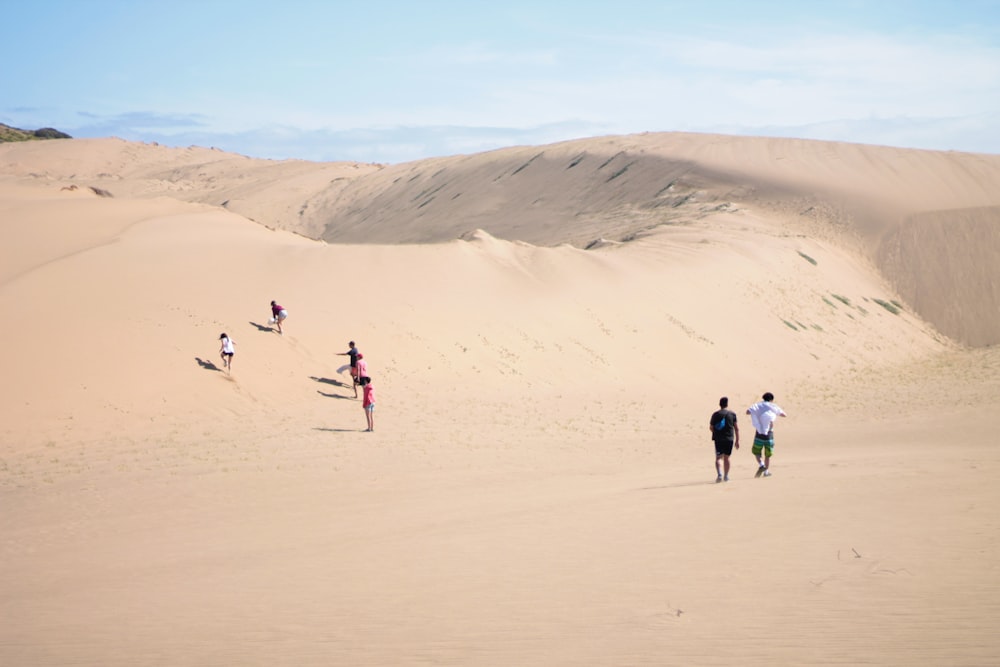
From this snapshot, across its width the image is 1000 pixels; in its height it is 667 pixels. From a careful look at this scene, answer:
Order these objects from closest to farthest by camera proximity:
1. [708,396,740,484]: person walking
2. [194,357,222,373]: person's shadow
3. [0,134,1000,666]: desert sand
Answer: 1. [0,134,1000,666]: desert sand
2. [708,396,740,484]: person walking
3. [194,357,222,373]: person's shadow

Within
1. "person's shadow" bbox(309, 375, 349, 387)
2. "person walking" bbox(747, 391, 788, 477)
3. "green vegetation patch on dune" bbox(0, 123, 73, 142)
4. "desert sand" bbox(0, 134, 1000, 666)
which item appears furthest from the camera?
"green vegetation patch on dune" bbox(0, 123, 73, 142)

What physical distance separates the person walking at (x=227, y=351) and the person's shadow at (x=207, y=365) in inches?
7.9

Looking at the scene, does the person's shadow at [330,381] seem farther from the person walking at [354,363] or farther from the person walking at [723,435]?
the person walking at [723,435]

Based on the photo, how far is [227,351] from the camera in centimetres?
1816

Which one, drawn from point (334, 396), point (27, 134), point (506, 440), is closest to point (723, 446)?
point (506, 440)

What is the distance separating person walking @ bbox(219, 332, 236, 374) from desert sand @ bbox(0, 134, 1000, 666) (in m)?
0.21

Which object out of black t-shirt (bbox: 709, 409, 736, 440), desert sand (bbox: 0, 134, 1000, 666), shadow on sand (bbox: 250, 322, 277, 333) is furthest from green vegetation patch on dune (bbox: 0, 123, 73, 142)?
black t-shirt (bbox: 709, 409, 736, 440)

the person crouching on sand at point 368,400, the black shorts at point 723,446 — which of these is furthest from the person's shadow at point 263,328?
the black shorts at point 723,446

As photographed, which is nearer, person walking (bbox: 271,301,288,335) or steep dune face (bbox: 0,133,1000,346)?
person walking (bbox: 271,301,288,335)

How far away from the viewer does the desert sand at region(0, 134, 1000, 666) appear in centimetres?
698

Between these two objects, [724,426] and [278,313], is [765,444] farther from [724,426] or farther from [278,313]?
[278,313]

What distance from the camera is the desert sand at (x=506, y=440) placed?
6.98 meters

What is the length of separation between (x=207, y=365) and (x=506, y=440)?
254 inches

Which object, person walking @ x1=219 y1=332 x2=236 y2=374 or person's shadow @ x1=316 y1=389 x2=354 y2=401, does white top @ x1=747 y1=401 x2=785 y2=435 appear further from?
person walking @ x1=219 y1=332 x2=236 y2=374
